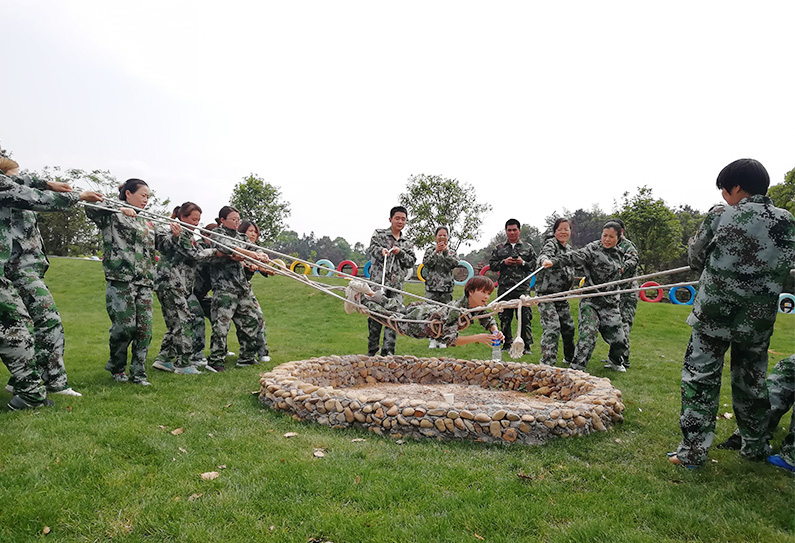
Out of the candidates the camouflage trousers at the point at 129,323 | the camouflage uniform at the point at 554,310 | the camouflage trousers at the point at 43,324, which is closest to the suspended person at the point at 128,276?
the camouflage trousers at the point at 129,323

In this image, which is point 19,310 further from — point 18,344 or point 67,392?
point 67,392

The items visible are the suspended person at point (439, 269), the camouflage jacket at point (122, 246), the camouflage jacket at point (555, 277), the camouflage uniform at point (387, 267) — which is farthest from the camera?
the suspended person at point (439, 269)

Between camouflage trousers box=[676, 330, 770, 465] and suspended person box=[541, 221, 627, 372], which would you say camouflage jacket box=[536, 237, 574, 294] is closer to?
suspended person box=[541, 221, 627, 372]

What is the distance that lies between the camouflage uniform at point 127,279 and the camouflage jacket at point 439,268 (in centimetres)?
405

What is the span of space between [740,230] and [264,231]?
1095 inches

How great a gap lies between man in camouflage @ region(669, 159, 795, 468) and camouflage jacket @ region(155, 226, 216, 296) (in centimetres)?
485

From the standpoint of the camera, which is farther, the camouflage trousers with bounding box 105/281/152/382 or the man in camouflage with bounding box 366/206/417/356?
the man in camouflage with bounding box 366/206/417/356

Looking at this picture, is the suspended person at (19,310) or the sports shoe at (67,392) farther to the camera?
the sports shoe at (67,392)

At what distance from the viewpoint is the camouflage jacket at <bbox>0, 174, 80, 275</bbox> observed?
11.8 ft

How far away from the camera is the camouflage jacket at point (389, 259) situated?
6.64m

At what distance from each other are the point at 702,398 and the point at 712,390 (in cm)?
8

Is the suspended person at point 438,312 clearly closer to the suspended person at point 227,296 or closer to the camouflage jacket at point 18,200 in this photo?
the suspended person at point 227,296

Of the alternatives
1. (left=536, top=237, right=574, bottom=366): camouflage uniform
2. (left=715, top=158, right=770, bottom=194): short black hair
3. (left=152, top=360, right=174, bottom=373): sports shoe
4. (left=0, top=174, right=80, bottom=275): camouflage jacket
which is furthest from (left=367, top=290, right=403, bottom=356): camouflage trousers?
(left=715, top=158, right=770, bottom=194): short black hair

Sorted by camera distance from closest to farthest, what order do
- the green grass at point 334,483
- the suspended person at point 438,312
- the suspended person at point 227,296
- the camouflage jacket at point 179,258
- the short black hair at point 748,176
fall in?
1. the green grass at point 334,483
2. the short black hair at point 748,176
3. the suspended person at point 438,312
4. the camouflage jacket at point 179,258
5. the suspended person at point 227,296
